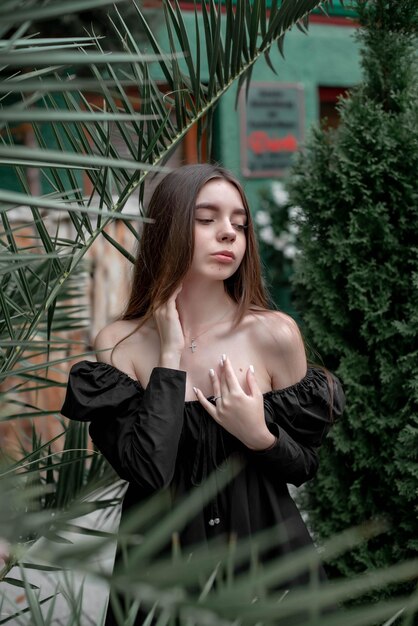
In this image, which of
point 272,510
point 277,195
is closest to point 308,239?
point 272,510

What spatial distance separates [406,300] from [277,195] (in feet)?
11.0

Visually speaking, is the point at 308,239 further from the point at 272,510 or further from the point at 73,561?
the point at 73,561

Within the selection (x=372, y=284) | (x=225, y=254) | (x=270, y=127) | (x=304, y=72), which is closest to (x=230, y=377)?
(x=225, y=254)

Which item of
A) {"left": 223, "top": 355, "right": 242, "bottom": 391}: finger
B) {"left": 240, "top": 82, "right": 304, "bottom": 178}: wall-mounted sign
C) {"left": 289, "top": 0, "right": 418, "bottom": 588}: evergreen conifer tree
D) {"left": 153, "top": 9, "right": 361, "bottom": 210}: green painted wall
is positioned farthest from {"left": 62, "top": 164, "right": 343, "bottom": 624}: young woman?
{"left": 240, "top": 82, "right": 304, "bottom": 178}: wall-mounted sign

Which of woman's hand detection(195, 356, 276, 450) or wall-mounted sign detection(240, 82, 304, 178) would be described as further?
wall-mounted sign detection(240, 82, 304, 178)

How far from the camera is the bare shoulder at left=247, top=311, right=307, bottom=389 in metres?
1.84

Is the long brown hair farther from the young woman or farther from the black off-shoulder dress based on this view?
the black off-shoulder dress

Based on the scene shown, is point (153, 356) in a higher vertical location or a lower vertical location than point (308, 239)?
lower

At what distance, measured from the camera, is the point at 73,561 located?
36 cm

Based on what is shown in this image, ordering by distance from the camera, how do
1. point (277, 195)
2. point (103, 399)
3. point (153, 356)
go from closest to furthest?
point (103, 399) < point (153, 356) < point (277, 195)

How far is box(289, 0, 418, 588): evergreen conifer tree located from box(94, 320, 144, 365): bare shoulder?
34.8 inches

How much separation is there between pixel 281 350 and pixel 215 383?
19cm

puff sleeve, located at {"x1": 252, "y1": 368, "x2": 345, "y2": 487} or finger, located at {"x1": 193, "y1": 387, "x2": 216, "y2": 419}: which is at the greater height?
finger, located at {"x1": 193, "y1": 387, "x2": 216, "y2": 419}

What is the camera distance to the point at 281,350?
1.84m
